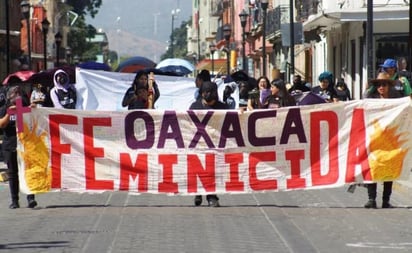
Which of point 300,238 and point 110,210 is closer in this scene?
point 300,238

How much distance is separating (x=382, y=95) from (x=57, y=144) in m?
4.74

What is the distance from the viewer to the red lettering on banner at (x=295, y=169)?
17531mm

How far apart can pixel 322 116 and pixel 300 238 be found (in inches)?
158

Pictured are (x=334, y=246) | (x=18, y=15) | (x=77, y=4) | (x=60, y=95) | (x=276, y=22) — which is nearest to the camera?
(x=334, y=246)

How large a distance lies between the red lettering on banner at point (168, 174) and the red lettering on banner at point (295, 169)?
1.61 meters

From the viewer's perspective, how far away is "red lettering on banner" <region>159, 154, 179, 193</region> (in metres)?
17.5

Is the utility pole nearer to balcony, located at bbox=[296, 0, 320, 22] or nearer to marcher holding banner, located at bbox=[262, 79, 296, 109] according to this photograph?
marcher holding banner, located at bbox=[262, 79, 296, 109]

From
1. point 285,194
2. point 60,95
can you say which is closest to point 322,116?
point 285,194

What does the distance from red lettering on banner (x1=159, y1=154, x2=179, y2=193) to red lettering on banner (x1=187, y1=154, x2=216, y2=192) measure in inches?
8.4

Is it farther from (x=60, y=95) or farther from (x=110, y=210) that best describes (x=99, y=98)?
(x=110, y=210)

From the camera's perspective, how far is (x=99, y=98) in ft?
99.0

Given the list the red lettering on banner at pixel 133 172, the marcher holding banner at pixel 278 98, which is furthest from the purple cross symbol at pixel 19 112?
the marcher holding banner at pixel 278 98

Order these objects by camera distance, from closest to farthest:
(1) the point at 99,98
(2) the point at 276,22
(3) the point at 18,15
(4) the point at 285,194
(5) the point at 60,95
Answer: (4) the point at 285,194, (5) the point at 60,95, (1) the point at 99,98, (2) the point at 276,22, (3) the point at 18,15

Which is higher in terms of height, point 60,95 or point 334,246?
point 60,95
